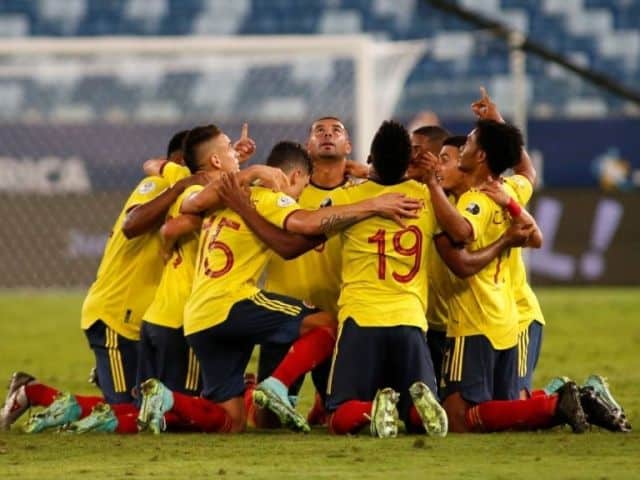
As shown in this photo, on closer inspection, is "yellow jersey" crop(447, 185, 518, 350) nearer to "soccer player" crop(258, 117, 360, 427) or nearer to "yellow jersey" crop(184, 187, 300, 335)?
"soccer player" crop(258, 117, 360, 427)

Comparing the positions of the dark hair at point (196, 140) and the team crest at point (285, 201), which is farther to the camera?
the dark hair at point (196, 140)

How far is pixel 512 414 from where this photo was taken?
8.34m

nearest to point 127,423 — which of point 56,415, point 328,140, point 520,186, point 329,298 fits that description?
point 56,415

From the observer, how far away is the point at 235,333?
8.40 m

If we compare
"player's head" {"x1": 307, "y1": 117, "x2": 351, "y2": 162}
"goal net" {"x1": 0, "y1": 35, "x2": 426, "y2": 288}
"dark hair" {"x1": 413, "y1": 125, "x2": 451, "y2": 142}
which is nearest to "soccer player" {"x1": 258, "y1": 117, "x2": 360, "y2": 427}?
"player's head" {"x1": 307, "y1": 117, "x2": 351, "y2": 162}

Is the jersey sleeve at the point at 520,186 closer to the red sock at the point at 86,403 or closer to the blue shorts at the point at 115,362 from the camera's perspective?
the blue shorts at the point at 115,362

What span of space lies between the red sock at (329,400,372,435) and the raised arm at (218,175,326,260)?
31.0 inches

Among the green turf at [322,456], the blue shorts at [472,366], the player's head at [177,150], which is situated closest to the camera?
the green turf at [322,456]

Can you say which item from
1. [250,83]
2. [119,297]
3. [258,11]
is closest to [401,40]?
[258,11]

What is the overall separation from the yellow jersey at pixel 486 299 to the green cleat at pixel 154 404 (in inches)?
58.4

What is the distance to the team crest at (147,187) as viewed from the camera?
908 centimetres

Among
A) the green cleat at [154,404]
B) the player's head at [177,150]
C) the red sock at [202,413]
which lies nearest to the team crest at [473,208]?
the red sock at [202,413]

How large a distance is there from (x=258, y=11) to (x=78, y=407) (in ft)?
59.1

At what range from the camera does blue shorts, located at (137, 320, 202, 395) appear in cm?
875
